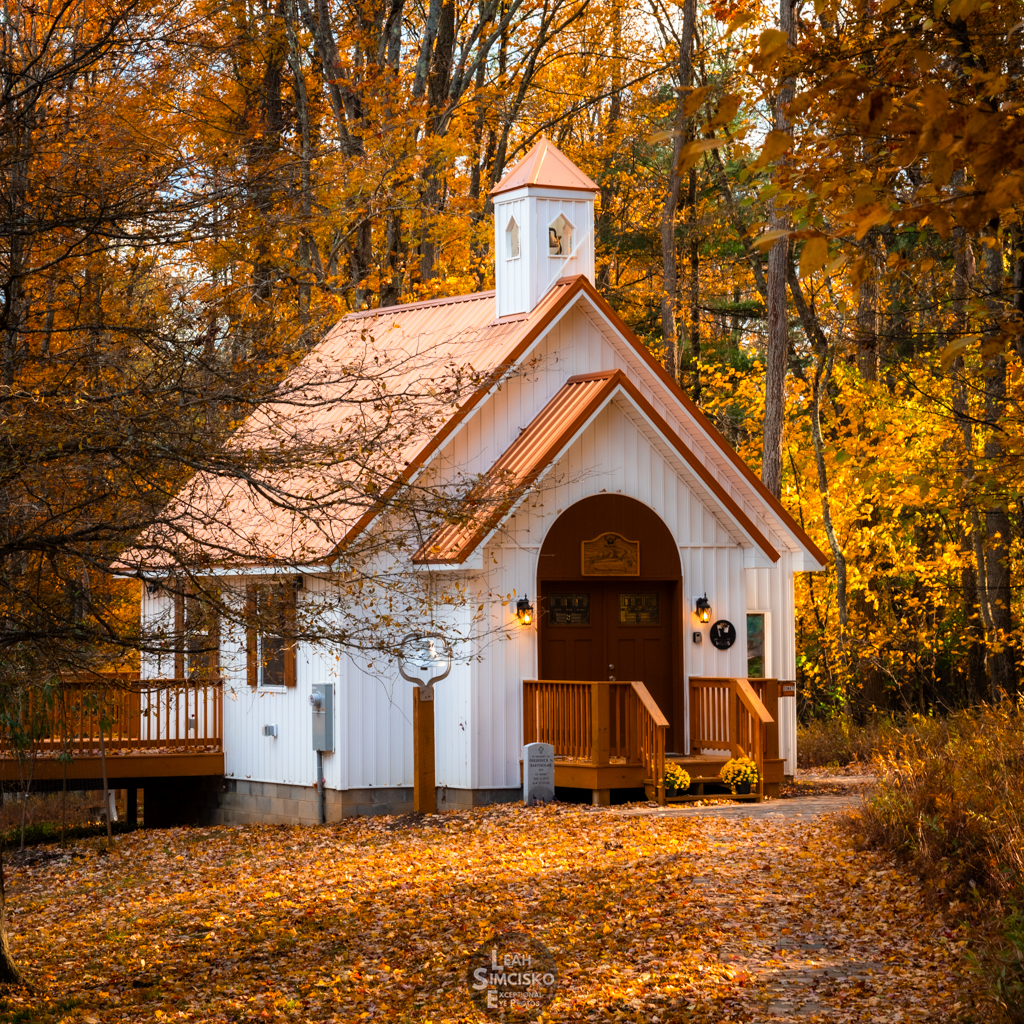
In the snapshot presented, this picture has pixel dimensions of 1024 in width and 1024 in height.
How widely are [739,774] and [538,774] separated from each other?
2.49 m

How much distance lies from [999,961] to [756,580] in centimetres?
1247

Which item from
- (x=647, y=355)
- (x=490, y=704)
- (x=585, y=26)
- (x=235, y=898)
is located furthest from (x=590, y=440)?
(x=585, y=26)

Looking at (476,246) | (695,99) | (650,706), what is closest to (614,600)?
(650,706)

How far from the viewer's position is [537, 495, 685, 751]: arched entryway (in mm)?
17219

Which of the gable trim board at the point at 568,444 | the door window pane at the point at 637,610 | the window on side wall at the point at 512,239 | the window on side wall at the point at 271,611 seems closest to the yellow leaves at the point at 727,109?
the window on side wall at the point at 271,611

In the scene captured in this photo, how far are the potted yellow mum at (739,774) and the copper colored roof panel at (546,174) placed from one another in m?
7.99

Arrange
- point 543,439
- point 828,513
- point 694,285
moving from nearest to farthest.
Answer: point 543,439
point 828,513
point 694,285

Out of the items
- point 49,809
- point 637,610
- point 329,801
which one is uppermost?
point 637,610

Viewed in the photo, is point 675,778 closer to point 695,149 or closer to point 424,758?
point 424,758

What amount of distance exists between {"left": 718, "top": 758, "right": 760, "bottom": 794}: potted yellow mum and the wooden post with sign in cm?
350

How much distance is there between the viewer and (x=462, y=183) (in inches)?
1281

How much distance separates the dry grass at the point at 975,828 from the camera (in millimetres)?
7750

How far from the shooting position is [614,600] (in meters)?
17.7

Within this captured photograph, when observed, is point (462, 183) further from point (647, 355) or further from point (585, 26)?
point (647, 355)
